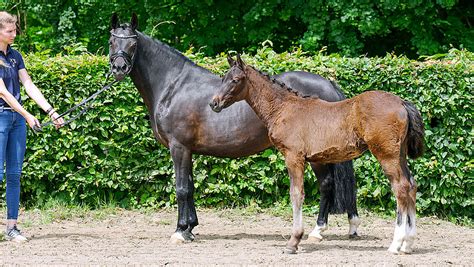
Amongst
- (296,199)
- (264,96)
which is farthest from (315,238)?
(264,96)

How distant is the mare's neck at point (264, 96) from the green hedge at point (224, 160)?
95.4 inches

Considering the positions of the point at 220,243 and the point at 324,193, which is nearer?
the point at 220,243

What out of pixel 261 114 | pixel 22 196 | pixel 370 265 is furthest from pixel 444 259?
pixel 22 196

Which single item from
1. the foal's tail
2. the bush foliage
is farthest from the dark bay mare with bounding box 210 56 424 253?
the bush foliage

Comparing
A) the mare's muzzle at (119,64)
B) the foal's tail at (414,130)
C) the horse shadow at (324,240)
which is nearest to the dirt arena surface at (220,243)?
the horse shadow at (324,240)

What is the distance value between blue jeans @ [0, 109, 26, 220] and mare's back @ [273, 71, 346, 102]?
104 inches

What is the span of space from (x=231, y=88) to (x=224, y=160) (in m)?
2.80

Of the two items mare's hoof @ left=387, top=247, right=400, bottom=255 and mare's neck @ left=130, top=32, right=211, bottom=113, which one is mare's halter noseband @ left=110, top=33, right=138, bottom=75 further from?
mare's hoof @ left=387, top=247, right=400, bottom=255

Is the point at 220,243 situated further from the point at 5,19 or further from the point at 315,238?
the point at 5,19

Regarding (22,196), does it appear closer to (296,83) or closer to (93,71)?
(93,71)

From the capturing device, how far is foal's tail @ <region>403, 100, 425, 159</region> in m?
6.82

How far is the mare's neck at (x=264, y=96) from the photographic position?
730cm

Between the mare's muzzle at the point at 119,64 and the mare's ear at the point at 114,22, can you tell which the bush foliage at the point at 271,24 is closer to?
the mare's ear at the point at 114,22

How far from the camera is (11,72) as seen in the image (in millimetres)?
7707
